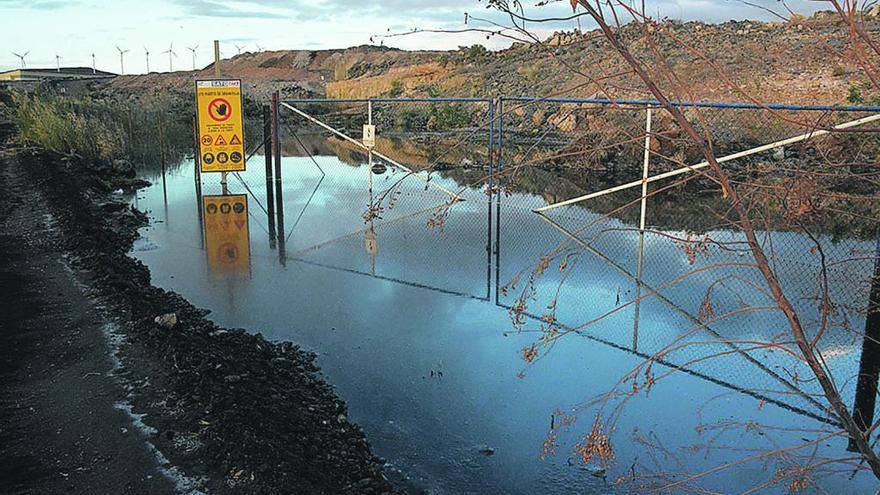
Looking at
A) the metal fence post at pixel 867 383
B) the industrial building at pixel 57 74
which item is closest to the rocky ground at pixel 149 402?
the metal fence post at pixel 867 383

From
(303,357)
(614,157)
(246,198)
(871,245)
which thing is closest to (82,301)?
(303,357)

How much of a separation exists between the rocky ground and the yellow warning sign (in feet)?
23.6

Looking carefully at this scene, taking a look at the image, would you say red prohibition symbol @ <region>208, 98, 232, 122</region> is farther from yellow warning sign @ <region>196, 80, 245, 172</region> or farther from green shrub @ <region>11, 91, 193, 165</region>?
green shrub @ <region>11, 91, 193, 165</region>

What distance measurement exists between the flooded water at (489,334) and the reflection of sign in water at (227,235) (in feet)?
0.18

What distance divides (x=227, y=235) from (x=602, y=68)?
31.7 feet

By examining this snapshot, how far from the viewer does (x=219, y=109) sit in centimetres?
1584

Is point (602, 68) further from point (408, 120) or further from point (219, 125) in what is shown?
point (408, 120)

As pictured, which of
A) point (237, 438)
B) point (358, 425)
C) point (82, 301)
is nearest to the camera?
point (237, 438)

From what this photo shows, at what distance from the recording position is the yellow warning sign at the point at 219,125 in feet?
51.7

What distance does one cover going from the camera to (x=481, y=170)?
1880 centimetres

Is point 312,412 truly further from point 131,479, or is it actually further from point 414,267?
point 414,267

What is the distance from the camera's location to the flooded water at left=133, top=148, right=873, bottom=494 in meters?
4.98

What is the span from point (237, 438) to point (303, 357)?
1.89 m

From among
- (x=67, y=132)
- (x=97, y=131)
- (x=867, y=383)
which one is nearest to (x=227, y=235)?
(x=867, y=383)
